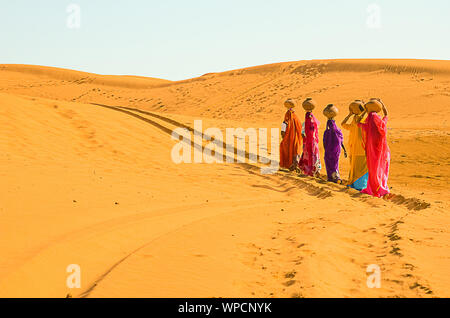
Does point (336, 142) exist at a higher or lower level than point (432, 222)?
higher

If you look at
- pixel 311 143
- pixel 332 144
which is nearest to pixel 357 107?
pixel 332 144

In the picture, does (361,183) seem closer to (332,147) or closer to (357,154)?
(357,154)

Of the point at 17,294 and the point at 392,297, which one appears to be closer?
the point at 17,294

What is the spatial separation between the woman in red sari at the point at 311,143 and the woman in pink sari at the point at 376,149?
2.04 m

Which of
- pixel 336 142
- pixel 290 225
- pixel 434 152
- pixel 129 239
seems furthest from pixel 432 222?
pixel 434 152

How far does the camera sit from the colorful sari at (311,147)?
12.8 meters

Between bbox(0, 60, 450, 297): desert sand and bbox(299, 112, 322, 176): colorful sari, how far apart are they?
82cm

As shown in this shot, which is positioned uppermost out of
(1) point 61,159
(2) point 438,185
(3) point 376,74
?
(3) point 376,74

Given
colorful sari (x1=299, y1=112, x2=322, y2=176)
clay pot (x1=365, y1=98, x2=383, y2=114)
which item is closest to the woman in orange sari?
colorful sari (x1=299, y1=112, x2=322, y2=176)

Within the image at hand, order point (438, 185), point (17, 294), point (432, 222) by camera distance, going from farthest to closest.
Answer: point (438, 185) < point (432, 222) < point (17, 294)

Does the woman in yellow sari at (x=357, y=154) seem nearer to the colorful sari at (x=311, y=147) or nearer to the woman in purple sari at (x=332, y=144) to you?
the woman in purple sari at (x=332, y=144)

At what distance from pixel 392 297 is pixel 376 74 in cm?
4342
